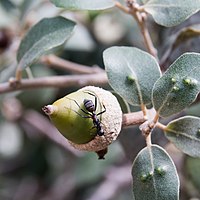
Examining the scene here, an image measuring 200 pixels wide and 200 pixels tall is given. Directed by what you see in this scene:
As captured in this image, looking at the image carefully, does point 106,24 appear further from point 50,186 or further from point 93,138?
point 93,138

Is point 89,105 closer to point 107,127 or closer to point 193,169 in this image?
point 107,127

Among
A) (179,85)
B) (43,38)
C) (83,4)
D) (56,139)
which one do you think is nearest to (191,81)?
(179,85)

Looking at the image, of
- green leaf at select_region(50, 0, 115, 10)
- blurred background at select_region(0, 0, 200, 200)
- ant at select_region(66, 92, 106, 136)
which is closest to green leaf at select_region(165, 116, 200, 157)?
ant at select_region(66, 92, 106, 136)

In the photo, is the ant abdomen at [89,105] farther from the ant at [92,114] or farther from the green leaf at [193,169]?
the green leaf at [193,169]

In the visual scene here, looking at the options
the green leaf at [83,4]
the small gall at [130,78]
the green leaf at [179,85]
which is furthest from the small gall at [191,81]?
the green leaf at [83,4]

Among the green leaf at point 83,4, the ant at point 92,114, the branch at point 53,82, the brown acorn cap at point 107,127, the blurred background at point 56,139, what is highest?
the green leaf at point 83,4

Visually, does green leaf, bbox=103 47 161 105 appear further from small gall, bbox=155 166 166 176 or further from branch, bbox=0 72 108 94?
branch, bbox=0 72 108 94
